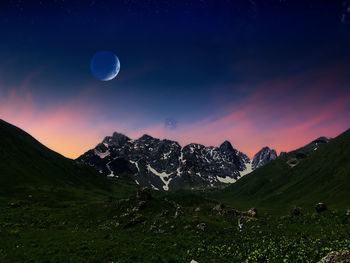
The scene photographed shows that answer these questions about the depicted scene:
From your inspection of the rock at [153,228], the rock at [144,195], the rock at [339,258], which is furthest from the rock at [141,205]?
the rock at [339,258]

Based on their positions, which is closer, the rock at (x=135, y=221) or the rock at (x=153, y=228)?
the rock at (x=153, y=228)

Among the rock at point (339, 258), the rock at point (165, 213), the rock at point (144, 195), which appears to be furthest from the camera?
the rock at point (144, 195)

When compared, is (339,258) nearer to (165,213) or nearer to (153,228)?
(153,228)

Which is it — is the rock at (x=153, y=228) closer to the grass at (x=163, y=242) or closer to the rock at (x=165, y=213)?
the grass at (x=163, y=242)

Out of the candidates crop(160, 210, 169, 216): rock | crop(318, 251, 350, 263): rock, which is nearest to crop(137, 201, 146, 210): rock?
crop(160, 210, 169, 216): rock

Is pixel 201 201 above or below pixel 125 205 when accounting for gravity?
below

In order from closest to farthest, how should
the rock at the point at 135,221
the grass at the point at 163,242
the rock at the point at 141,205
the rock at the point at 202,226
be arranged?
the grass at the point at 163,242 < the rock at the point at 202,226 < the rock at the point at 135,221 < the rock at the point at 141,205

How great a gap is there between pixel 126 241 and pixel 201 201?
148407mm

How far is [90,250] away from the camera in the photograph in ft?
94.2

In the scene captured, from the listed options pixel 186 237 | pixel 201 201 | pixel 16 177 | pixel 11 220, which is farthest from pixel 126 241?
pixel 16 177

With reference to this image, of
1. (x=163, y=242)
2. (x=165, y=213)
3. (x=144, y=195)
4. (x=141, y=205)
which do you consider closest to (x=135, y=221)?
(x=165, y=213)

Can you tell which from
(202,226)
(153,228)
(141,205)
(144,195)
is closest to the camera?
(202,226)

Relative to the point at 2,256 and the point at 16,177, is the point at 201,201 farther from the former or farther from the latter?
the point at 2,256

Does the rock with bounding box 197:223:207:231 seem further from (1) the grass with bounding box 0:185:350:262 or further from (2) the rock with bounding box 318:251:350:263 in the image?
(2) the rock with bounding box 318:251:350:263
